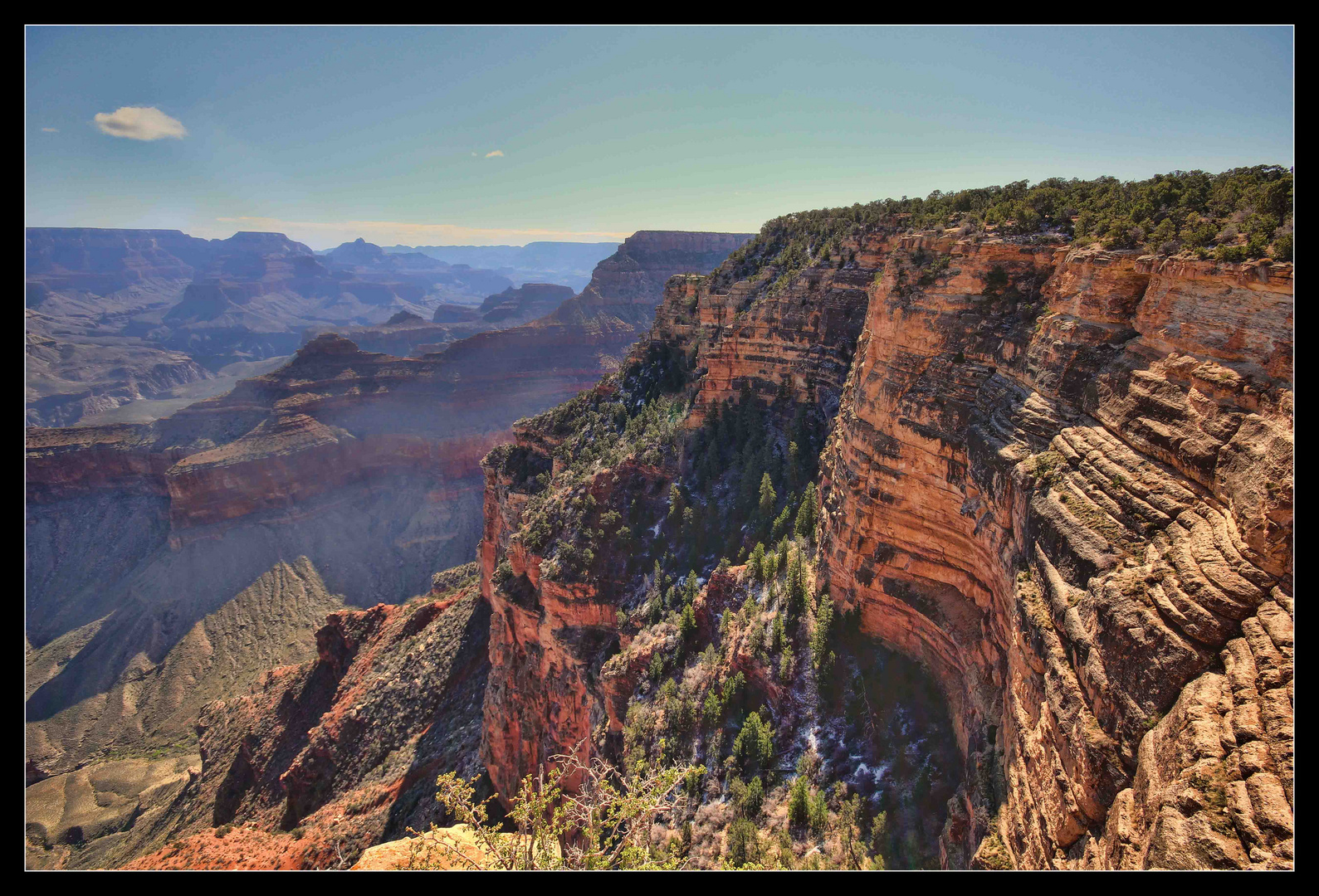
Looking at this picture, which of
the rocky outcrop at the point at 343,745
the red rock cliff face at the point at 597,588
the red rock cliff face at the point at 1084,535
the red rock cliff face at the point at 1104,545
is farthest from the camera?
the red rock cliff face at the point at 597,588

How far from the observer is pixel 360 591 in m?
80.1

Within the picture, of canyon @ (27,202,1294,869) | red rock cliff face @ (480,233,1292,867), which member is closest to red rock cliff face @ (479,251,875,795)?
canyon @ (27,202,1294,869)

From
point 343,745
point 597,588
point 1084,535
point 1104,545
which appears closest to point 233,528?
point 343,745

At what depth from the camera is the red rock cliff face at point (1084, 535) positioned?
7.49 meters

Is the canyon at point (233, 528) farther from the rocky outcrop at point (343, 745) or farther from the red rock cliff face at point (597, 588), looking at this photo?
the red rock cliff face at point (597, 588)

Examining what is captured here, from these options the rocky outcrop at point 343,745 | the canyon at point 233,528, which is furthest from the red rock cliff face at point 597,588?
the canyon at point 233,528

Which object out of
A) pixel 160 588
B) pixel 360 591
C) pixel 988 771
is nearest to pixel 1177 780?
pixel 988 771

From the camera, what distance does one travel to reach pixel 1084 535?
10.9 m

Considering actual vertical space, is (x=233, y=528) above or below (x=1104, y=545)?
below

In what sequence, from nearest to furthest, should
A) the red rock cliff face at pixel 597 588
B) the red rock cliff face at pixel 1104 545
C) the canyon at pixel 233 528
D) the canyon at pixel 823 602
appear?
1. the red rock cliff face at pixel 1104 545
2. the canyon at pixel 823 602
3. the red rock cliff face at pixel 597 588
4. the canyon at pixel 233 528

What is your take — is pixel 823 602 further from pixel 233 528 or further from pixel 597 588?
pixel 233 528

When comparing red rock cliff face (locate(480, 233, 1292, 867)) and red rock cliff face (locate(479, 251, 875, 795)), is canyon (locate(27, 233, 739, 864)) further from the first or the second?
red rock cliff face (locate(480, 233, 1292, 867))

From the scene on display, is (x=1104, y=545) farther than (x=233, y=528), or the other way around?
(x=233, y=528)

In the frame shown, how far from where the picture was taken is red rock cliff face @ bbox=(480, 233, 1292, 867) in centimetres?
749
